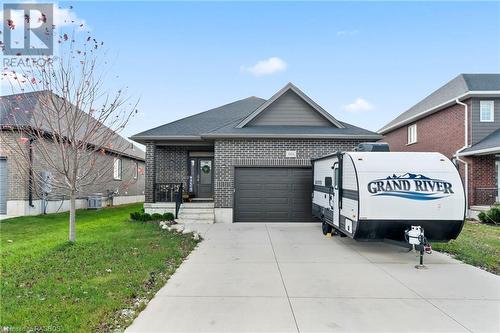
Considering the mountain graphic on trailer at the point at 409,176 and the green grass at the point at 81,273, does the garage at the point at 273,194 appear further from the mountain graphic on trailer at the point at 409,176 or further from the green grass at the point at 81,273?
the mountain graphic on trailer at the point at 409,176

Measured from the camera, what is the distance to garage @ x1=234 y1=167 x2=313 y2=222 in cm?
1234

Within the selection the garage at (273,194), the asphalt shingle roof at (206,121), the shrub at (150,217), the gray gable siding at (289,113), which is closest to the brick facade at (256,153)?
the garage at (273,194)

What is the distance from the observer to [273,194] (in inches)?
488

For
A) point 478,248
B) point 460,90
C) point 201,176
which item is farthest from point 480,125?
point 201,176

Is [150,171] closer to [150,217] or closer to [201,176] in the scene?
[150,217]

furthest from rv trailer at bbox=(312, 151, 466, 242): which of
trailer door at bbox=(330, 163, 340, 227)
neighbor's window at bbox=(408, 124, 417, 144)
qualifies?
neighbor's window at bbox=(408, 124, 417, 144)

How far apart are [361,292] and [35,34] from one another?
9548 millimetres

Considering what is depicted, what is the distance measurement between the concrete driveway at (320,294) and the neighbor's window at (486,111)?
37.0 ft

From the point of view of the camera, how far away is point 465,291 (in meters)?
4.91

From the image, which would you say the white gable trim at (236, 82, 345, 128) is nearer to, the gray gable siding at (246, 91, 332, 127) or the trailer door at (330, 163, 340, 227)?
the gray gable siding at (246, 91, 332, 127)

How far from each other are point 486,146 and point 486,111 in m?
2.64

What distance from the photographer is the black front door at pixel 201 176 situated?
15.0 meters

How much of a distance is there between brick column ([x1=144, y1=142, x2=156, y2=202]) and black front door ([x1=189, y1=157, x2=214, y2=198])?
2.06 m

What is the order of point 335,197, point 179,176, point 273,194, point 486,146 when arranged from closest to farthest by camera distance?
point 335,197, point 273,194, point 486,146, point 179,176
